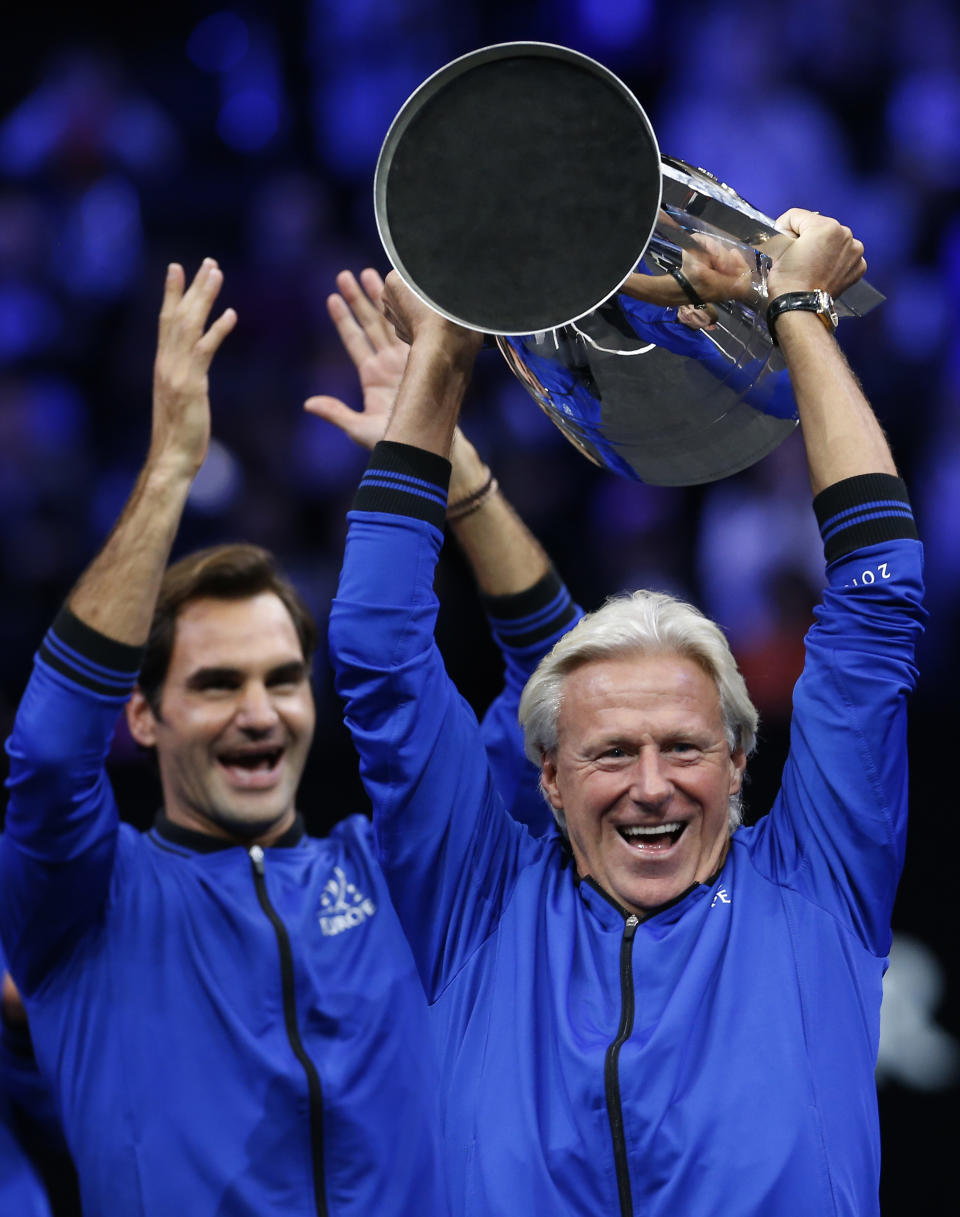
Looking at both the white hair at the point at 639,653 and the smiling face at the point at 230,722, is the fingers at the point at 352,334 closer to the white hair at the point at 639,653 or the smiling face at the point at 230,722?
the smiling face at the point at 230,722

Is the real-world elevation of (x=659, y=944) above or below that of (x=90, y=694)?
below

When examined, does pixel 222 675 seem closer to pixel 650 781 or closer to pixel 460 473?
pixel 460 473

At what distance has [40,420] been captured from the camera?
5.99m

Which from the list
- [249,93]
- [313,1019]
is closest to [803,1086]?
[313,1019]

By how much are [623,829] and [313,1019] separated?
0.90 metres

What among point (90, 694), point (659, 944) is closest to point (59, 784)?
point (90, 694)

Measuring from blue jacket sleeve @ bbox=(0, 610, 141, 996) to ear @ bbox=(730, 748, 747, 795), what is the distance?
1008 mm

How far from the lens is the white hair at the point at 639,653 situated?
2.08m

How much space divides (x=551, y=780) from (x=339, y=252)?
4505 millimetres

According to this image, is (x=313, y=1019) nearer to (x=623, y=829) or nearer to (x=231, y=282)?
(x=623, y=829)

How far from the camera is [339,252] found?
20.5 ft

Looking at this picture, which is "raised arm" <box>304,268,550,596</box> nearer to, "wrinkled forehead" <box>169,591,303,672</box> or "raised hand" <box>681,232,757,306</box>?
"wrinkled forehead" <box>169,591,303,672</box>

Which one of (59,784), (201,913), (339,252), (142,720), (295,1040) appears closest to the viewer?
(59,784)

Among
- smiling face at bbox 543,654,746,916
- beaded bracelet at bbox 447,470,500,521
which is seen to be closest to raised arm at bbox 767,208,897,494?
smiling face at bbox 543,654,746,916
